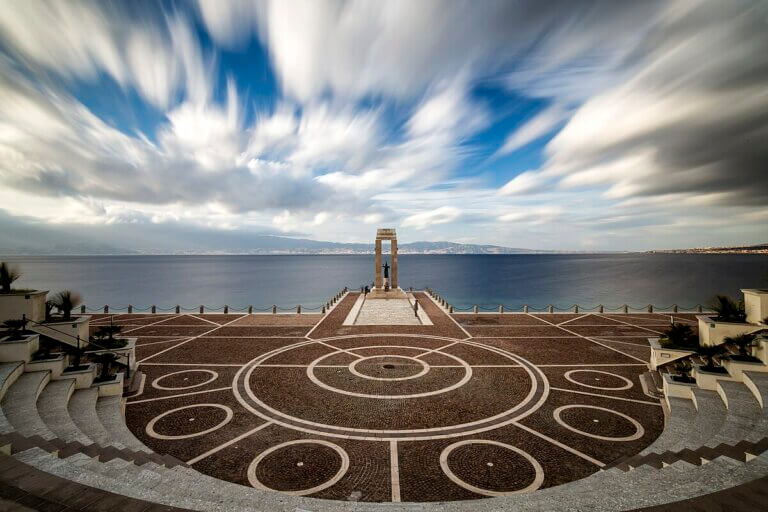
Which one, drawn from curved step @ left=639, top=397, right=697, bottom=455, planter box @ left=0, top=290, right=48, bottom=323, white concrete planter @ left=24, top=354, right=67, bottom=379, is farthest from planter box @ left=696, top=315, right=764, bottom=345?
planter box @ left=0, top=290, right=48, bottom=323

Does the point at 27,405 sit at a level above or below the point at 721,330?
below

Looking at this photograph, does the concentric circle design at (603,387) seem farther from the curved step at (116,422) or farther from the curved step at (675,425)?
the curved step at (116,422)

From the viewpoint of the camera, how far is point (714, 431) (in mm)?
10961

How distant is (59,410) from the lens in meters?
11.5

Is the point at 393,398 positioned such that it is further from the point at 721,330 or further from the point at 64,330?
the point at 721,330

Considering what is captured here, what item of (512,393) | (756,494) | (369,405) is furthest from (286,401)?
(756,494)

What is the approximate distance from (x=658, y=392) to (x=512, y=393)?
6.16 m

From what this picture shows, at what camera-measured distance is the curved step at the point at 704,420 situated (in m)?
10.5

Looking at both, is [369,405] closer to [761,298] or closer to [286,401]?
[286,401]

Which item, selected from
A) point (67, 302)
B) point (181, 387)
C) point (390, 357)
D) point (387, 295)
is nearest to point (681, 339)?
point (390, 357)

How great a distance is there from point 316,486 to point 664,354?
17.8 meters

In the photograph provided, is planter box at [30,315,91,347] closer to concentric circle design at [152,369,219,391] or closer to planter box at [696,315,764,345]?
concentric circle design at [152,369,219,391]

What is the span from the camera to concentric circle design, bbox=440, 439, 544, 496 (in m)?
9.21

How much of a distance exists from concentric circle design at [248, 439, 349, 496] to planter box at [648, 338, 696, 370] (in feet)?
53.7
